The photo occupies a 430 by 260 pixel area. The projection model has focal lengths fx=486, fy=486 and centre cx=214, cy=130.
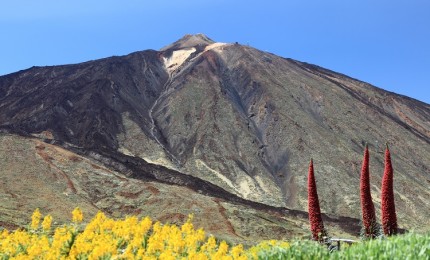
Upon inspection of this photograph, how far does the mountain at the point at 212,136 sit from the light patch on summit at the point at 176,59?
1017mm

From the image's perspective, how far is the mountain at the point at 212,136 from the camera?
68500mm

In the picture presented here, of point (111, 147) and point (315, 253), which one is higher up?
point (111, 147)

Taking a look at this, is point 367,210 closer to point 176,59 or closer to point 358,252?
point 358,252

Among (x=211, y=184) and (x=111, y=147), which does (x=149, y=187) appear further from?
(x=111, y=147)

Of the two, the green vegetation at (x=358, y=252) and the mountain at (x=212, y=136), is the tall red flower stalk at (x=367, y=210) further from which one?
the mountain at (x=212, y=136)

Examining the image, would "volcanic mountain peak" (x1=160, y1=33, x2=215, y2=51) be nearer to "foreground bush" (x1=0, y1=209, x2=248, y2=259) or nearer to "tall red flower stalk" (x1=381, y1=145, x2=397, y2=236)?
"tall red flower stalk" (x1=381, y1=145, x2=397, y2=236)

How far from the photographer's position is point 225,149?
101m

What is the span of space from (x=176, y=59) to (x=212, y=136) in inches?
2620

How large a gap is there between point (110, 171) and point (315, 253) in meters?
67.5

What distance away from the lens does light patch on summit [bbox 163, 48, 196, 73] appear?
158 meters

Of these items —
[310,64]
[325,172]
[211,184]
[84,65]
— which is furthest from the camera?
[310,64]

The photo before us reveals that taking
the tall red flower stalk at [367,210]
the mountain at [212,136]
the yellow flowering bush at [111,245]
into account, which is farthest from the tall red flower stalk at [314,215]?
the mountain at [212,136]

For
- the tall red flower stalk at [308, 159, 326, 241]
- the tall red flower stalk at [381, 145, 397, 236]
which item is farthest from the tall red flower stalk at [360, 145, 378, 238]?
the tall red flower stalk at [308, 159, 326, 241]

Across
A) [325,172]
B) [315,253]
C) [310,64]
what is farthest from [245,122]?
[315,253]
